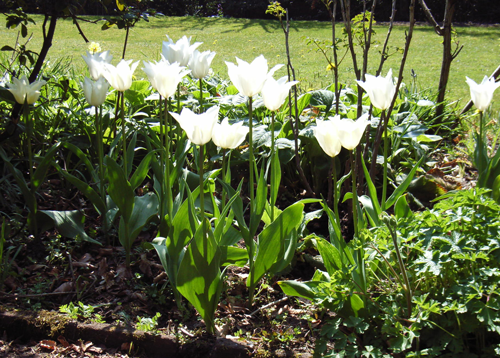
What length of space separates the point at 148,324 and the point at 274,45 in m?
8.78

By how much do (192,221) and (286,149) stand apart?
3.81ft

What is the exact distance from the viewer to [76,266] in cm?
214

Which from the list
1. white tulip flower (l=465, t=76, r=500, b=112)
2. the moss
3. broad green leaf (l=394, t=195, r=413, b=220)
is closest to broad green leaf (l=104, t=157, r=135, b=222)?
the moss

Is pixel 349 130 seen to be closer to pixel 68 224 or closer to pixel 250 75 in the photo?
pixel 250 75

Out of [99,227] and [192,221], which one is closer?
[192,221]

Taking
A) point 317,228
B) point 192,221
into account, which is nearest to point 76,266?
point 192,221

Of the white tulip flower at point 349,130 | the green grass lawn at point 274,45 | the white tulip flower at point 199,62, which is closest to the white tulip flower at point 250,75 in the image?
the white tulip flower at point 349,130

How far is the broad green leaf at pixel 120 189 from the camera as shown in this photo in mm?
1870

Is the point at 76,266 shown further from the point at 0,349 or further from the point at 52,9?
the point at 52,9

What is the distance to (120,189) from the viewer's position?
191 centimetres

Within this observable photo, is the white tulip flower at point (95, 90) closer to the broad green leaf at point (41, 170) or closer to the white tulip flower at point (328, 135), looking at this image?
the broad green leaf at point (41, 170)

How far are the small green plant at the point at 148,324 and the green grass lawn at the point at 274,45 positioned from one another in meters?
4.42

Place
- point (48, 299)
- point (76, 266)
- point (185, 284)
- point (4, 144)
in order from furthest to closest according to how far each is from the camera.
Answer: point (4, 144), point (76, 266), point (48, 299), point (185, 284)

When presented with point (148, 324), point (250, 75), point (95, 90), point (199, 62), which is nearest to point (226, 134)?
point (250, 75)
